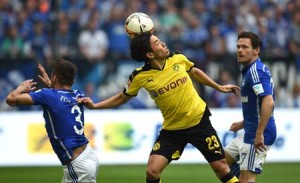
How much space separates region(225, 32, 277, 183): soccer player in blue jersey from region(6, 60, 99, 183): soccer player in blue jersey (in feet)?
5.84

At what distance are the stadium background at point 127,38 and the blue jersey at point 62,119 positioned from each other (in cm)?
846

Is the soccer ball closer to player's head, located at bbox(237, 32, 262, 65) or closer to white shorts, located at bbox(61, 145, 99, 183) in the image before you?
player's head, located at bbox(237, 32, 262, 65)

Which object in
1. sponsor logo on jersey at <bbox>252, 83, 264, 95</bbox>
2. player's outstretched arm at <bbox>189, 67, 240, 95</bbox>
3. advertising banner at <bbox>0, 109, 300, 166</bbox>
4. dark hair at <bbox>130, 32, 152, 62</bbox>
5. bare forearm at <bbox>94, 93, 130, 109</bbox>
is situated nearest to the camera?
sponsor logo on jersey at <bbox>252, 83, 264, 95</bbox>


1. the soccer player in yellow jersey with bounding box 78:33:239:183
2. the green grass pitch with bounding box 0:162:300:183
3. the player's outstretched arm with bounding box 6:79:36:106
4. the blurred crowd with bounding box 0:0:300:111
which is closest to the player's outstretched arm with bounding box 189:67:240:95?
the soccer player in yellow jersey with bounding box 78:33:239:183

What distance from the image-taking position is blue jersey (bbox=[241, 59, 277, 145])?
8852mm

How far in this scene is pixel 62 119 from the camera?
8.44 meters

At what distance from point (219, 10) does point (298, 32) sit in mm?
2128

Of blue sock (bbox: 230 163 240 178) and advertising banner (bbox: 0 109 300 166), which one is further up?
blue sock (bbox: 230 163 240 178)

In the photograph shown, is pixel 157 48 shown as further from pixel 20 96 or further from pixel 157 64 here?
pixel 20 96

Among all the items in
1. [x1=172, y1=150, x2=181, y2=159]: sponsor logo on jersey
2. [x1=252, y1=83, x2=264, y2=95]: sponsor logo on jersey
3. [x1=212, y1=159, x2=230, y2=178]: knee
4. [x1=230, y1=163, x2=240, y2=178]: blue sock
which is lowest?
[x1=230, y1=163, x2=240, y2=178]: blue sock

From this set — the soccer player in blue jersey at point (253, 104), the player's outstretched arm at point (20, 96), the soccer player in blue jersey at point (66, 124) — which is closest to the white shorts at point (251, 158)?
the soccer player in blue jersey at point (253, 104)

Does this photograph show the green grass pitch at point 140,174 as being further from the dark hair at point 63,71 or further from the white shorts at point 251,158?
the dark hair at point 63,71

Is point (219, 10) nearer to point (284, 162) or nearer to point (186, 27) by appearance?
point (186, 27)

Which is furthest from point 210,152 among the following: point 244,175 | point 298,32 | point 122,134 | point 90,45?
point 298,32
